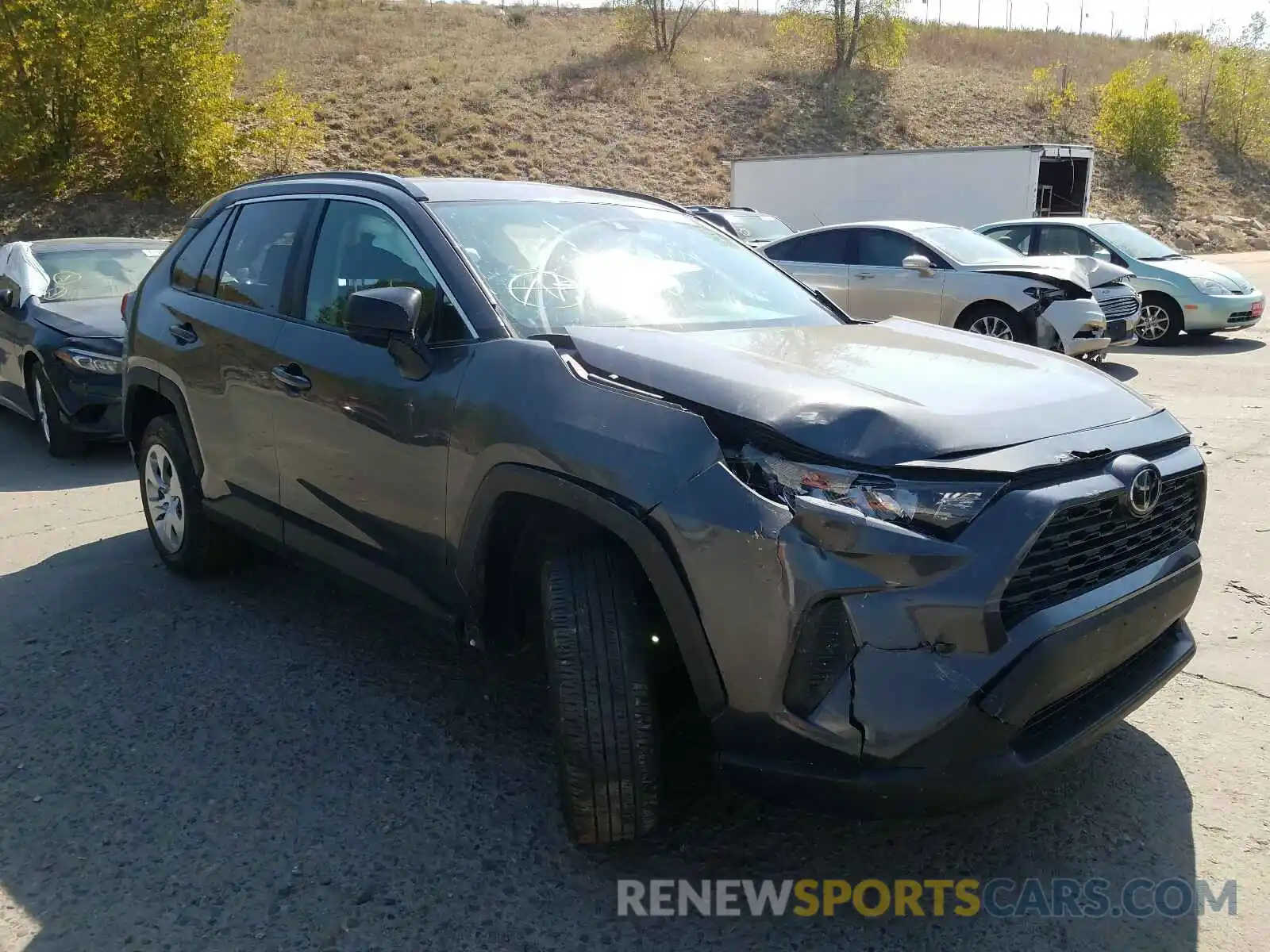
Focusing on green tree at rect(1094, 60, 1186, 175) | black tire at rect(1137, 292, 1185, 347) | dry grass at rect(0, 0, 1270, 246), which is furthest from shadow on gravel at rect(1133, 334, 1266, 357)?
green tree at rect(1094, 60, 1186, 175)

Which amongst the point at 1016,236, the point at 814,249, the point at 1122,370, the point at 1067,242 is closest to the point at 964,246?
the point at 814,249

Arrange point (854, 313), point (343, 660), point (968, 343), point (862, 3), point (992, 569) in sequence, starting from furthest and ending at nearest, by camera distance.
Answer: point (862, 3), point (854, 313), point (343, 660), point (968, 343), point (992, 569)

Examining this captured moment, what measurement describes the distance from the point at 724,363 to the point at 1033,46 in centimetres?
5794

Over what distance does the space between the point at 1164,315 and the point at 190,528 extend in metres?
12.0

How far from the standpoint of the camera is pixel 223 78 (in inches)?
829

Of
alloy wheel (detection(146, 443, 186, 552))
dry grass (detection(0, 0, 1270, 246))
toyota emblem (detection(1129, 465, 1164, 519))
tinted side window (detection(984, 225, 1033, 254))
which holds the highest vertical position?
dry grass (detection(0, 0, 1270, 246))

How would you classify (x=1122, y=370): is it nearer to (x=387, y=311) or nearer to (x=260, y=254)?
(x=260, y=254)

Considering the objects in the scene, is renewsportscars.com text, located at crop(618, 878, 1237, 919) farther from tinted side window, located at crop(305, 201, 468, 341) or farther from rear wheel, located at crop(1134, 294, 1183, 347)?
rear wheel, located at crop(1134, 294, 1183, 347)

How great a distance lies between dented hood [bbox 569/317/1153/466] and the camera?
2281 millimetres

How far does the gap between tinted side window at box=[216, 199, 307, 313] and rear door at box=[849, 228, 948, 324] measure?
729 cm

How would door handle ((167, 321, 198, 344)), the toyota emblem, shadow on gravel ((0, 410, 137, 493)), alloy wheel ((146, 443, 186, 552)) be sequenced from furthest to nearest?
1. shadow on gravel ((0, 410, 137, 493))
2. alloy wheel ((146, 443, 186, 552))
3. door handle ((167, 321, 198, 344))
4. the toyota emblem

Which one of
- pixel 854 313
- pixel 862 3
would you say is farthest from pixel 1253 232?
pixel 854 313

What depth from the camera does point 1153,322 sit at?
12570 mm

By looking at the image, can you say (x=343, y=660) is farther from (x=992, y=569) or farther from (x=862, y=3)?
(x=862, y=3)
